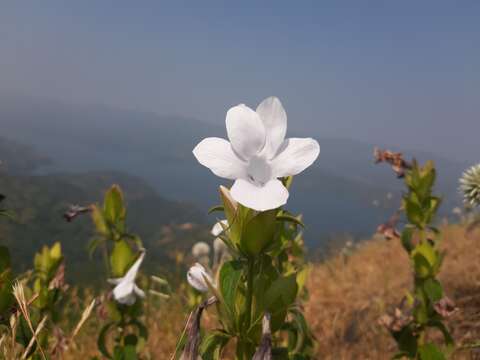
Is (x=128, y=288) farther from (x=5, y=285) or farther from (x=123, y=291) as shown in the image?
(x=5, y=285)

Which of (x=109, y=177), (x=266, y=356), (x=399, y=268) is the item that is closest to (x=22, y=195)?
(x=399, y=268)

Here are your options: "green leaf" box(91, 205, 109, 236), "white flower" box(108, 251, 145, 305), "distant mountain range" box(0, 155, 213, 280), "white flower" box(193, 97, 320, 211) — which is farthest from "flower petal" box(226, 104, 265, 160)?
"distant mountain range" box(0, 155, 213, 280)

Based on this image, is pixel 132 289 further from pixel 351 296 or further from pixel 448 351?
pixel 351 296

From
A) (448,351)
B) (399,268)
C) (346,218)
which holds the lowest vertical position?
(346,218)

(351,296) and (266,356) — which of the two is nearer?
(266,356)

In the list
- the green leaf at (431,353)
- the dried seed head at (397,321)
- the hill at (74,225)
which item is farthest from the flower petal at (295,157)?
the hill at (74,225)

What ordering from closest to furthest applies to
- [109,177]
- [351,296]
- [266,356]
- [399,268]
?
[266,356], [351,296], [399,268], [109,177]
